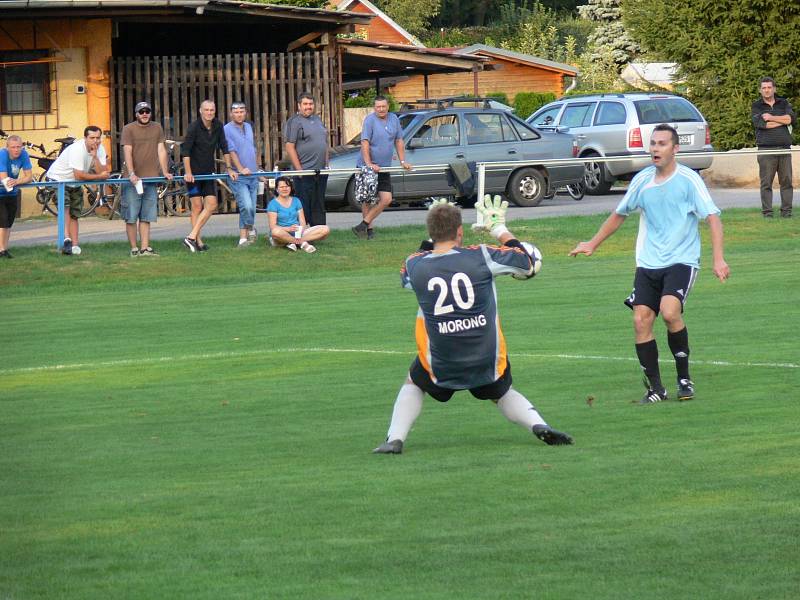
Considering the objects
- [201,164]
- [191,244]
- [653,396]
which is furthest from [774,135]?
[653,396]

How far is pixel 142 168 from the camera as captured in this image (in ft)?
68.3

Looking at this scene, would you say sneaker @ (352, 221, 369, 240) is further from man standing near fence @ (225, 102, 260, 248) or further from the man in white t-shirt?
the man in white t-shirt

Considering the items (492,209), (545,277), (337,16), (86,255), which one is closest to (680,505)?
(492,209)

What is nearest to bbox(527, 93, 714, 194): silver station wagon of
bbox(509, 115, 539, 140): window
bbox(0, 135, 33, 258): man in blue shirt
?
bbox(509, 115, 539, 140): window

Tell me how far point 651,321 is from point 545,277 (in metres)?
9.13

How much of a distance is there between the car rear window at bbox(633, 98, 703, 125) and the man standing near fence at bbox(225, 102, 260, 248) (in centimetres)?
1168

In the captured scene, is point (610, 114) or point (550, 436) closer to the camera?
point (550, 436)

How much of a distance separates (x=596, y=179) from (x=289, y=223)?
11.4 metres

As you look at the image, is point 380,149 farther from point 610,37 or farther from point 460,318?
point 610,37

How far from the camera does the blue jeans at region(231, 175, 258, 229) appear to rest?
2127 centimetres

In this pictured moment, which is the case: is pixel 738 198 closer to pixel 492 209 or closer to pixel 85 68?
pixel 85 68

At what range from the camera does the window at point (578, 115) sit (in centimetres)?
3200

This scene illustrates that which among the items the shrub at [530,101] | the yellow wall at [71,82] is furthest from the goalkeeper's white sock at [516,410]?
the shrub at [530,101]

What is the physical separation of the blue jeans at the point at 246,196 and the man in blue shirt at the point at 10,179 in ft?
9.58
